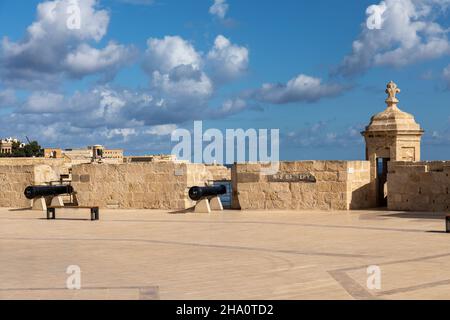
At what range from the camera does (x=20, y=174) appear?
1967 cm

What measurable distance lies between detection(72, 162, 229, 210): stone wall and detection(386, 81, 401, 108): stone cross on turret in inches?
216

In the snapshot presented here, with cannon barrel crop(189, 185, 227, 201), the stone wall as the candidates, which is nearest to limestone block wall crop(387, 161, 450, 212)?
cannon barrel crop(189, 185, 227, 201)

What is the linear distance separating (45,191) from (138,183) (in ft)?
8.49

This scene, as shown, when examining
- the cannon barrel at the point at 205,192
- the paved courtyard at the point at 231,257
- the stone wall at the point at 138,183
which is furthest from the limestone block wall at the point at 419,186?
the stone wall at the point at 138,183

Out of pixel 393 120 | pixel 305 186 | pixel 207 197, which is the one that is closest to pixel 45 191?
pixel 207 197

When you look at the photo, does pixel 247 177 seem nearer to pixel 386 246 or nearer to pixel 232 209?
pixel 232 209

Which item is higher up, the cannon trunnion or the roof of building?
the roof of building

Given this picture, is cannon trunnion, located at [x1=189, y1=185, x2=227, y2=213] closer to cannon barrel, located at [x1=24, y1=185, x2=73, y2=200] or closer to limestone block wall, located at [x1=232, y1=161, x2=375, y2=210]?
limestone block wall, located at [x1=232, y1=161, x2=375, y2=210]

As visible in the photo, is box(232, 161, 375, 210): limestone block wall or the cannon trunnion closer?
box(232, 161, 375, 210): limestone block wall

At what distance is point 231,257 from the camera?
8773 millimetres

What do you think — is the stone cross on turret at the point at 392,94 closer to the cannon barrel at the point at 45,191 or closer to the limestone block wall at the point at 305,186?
the limestone block wall at the point at 305,186

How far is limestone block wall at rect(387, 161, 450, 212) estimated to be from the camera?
49.6 ft

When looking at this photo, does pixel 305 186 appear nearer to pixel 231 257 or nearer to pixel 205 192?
pixel 205 192

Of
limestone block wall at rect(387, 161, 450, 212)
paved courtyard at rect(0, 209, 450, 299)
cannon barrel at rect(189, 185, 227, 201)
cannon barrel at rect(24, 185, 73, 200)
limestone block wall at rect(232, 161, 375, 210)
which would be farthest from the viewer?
cannon barrel at rect(24, 185, 73, 200)
